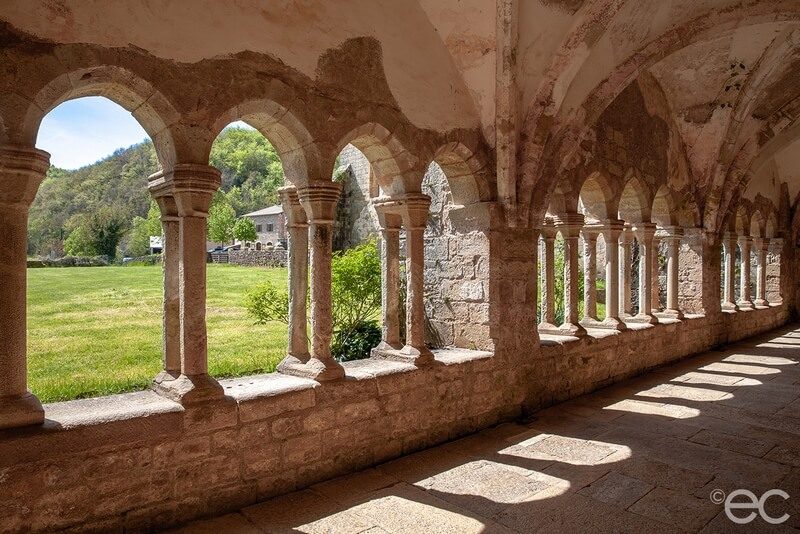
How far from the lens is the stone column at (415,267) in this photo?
3.62 metres

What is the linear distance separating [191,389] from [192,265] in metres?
0.63

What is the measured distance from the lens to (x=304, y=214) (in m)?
3.30

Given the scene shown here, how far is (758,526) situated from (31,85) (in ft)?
12.2

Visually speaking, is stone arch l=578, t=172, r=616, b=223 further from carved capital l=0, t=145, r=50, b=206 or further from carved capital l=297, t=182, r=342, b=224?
carved capital l=0, t=145, r=50, b=206

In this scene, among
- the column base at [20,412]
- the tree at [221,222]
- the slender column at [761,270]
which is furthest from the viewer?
the tree at [221,222]

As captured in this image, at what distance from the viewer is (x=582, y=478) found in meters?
2.89

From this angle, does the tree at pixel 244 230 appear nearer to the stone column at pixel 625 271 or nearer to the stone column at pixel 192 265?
the stone column at pixel 625 271

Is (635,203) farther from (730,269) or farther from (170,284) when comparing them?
(170,284)

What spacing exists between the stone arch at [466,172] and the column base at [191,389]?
7.49 ft

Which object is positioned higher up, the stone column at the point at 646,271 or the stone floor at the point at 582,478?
the stone column at the point at 646,271

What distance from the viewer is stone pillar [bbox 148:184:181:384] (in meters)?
2.75

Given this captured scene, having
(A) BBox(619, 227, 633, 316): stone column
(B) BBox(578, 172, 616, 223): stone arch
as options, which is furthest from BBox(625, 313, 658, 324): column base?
(B) BBox(578, 172, 616, 223): stone arch

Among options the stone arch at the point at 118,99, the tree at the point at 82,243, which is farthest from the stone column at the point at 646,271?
the tree at the point at 82,243

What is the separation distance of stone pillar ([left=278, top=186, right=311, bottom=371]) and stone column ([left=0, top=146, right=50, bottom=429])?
1.33m
